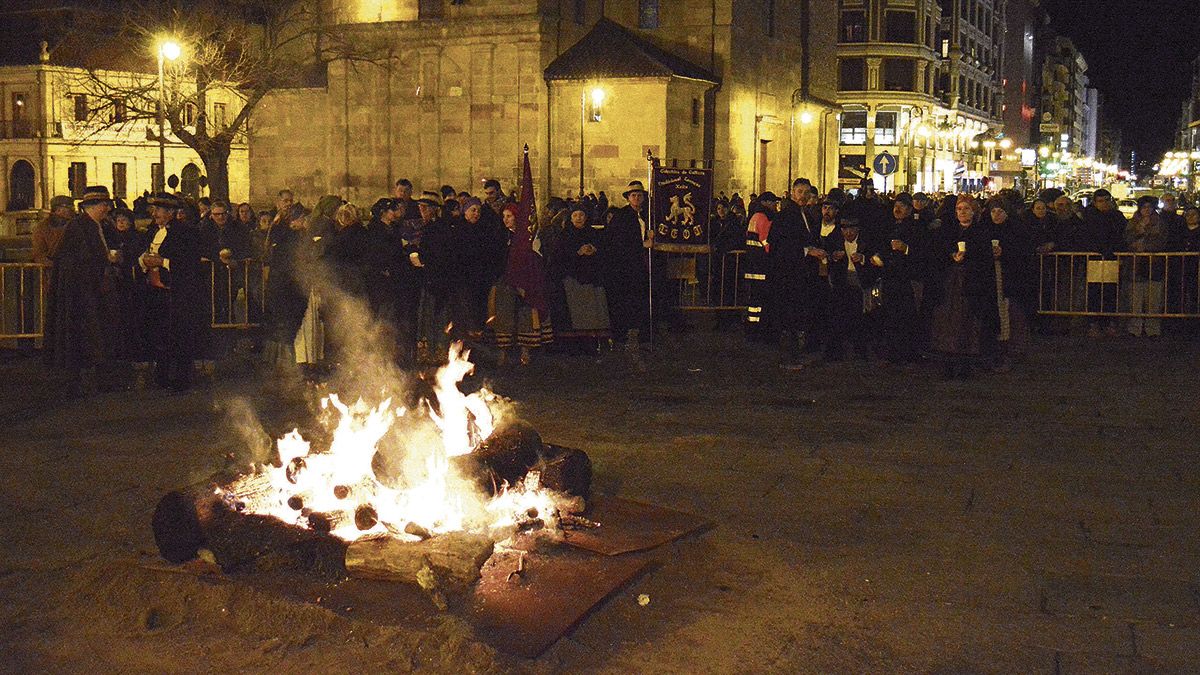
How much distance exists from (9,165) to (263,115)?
25.4 meters

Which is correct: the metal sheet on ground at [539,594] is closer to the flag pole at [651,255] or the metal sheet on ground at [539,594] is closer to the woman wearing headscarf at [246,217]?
the flag pole at [651,255]

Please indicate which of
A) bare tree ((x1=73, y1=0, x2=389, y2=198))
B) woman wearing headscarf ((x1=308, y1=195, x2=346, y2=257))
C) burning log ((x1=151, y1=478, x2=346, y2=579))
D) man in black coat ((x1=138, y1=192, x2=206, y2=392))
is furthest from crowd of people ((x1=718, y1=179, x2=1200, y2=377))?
bare tree ((x1=73, y1=0, x2=389, y2=198))

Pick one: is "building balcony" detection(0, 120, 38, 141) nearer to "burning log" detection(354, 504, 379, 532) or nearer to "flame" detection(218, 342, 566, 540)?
"flame" detection(218, 342, 566, 540)

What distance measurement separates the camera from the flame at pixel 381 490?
625 cm

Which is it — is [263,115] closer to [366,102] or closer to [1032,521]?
[366,102]

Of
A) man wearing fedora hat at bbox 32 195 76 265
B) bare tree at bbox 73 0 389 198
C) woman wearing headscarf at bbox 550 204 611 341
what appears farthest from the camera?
bare tree at bbox 73 0 389 198

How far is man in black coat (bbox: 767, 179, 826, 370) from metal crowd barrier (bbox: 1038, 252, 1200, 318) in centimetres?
456

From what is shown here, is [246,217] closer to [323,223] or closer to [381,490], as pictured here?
[323,223]

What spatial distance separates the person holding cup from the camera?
12.4 m

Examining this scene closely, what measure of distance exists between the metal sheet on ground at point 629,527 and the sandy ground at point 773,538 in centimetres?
13

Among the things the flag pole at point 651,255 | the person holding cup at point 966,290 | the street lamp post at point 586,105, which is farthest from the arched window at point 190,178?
→ the person holding cup at point 966,290

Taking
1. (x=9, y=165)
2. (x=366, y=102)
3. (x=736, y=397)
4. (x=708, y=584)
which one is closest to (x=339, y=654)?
(x=708, y=584)

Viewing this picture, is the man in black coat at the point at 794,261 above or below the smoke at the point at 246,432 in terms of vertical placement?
above

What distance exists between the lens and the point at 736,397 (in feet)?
38.3
